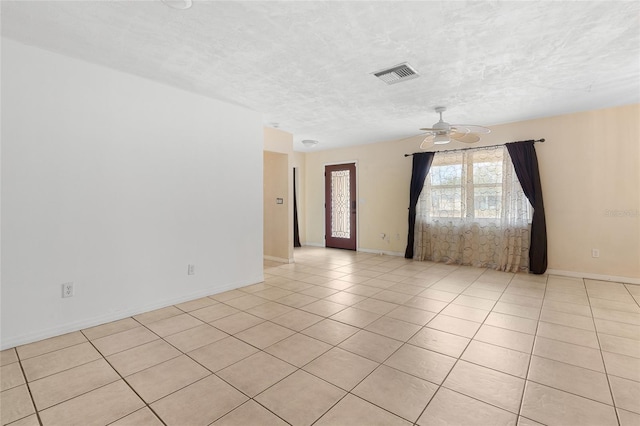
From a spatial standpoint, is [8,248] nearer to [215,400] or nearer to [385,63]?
[215,400]

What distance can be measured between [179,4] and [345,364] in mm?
2853

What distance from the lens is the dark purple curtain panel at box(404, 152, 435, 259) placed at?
6.08 m

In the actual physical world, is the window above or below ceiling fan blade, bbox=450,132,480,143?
below

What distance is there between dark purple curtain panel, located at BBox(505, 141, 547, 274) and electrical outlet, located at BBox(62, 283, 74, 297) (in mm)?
6258

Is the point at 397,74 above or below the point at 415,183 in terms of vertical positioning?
above

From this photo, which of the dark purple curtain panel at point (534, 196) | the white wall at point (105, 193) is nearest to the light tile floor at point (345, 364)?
the white wall at point (105, 193)

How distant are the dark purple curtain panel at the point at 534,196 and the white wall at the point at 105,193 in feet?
15.1

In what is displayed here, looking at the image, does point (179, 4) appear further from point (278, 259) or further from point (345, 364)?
point (278, 259)

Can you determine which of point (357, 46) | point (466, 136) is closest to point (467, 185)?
point (466, 136)

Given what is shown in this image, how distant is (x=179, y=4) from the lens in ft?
6.79

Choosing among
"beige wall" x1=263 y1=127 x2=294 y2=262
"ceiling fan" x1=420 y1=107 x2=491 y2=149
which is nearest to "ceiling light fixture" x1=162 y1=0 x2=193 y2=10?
"ceiling fan" x1=420 y1=107 x2=491 y2=149

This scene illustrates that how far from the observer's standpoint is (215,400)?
1.86 metres

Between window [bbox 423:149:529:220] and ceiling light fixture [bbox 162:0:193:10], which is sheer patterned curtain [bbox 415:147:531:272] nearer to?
window [bbox 423:149:529:220]

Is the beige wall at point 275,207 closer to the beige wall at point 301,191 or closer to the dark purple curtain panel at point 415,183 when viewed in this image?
the beige wall at point 301,191
